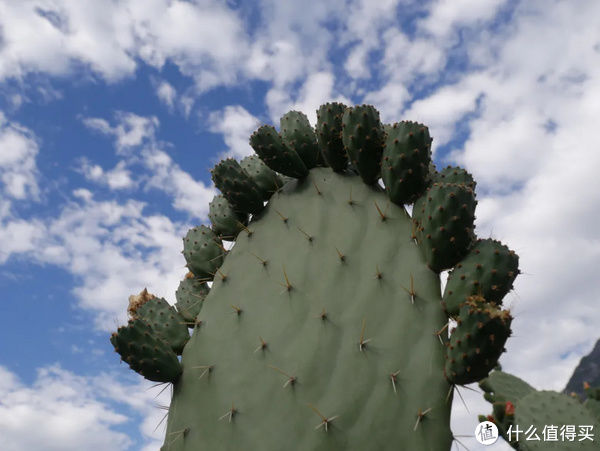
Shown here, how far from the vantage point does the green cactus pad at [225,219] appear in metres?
3.09

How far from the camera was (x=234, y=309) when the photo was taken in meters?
2.60

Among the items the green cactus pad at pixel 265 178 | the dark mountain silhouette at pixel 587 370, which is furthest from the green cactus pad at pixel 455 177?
the dark mountain silhouette at pixel 587 370

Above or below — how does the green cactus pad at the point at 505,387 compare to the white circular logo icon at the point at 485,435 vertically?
above

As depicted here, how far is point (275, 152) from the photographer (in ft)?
9.66

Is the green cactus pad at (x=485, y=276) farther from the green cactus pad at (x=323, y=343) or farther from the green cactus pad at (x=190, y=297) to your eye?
the green cactus pad at (x=190, y=297)

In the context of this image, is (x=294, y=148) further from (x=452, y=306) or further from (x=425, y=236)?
(x=452, y=306)

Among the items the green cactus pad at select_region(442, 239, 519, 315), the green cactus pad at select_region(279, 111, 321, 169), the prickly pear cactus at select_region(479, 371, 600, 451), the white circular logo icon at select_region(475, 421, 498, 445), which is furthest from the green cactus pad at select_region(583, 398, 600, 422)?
the green cactus pad at select_region(279, 111, 321, 169)

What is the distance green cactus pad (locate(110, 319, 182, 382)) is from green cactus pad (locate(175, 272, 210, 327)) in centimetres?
42

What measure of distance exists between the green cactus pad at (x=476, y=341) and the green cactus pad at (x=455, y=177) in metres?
0.76

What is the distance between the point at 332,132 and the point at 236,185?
1.94ft

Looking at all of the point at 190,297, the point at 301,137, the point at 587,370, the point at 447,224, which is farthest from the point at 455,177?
the point at 587,370

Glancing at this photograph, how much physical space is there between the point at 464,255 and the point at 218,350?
1.18 metres

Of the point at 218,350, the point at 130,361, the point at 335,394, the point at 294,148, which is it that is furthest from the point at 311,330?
the point at 294,148

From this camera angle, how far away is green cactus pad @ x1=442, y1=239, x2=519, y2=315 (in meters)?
2.21
